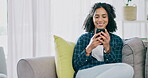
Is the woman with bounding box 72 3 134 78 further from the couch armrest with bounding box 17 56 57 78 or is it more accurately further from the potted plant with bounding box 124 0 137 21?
the potted plant with bounding box 124 0 137 21

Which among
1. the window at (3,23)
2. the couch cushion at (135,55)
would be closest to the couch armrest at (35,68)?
the couch cushion at (135,55)

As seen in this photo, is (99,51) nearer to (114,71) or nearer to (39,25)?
(114,71)

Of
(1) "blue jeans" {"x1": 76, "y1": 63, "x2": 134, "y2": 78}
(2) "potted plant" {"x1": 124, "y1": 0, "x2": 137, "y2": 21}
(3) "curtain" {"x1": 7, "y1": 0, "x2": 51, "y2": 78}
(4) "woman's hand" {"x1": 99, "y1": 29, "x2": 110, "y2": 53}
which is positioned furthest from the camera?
(3) "curtain" {"x1": 7, "y1": 0, "x2": 51, "y2": 78}

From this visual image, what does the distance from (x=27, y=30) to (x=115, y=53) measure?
1.28m

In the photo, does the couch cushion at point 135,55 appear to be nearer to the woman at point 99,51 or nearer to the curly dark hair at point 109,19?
the woman at point 99,51

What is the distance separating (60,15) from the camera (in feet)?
10.4

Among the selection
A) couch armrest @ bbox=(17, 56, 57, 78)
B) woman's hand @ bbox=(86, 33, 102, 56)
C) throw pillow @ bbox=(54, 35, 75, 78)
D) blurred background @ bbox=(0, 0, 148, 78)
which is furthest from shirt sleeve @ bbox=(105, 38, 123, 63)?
blurred background @ bbox=(0, 0, 148, 78)

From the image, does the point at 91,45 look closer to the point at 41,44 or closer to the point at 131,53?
the point at 131,53

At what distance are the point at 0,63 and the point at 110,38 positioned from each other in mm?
980

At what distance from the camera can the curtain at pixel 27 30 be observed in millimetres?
2879

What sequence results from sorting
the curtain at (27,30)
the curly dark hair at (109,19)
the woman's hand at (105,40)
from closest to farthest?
the woman's hand at (105,40)
the curly dark hair at (109,19)
the curtain at (27,30)

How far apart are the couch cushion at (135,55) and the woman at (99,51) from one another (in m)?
0.05

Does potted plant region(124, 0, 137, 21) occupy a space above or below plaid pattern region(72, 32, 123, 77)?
above

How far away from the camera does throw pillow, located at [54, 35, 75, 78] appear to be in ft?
6.12
